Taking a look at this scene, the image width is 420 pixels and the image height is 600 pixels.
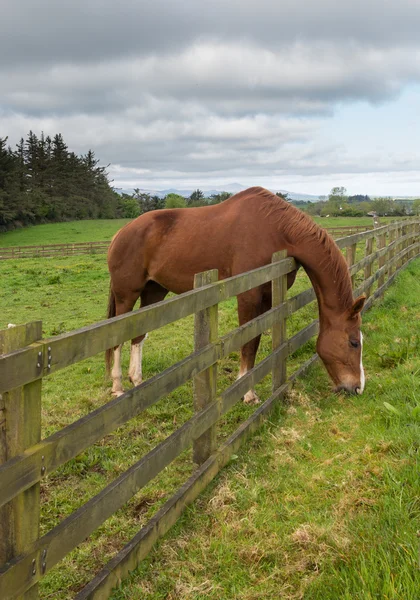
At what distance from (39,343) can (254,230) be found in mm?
3803

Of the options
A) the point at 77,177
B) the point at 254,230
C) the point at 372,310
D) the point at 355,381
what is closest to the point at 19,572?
the point at 355,381

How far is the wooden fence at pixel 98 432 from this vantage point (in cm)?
182

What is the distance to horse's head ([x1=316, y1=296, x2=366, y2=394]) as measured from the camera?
190 inches

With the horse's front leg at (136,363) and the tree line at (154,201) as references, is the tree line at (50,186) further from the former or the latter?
the horse's front leg at (136,363)

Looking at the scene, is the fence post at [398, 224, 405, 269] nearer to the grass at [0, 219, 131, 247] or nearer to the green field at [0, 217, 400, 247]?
the green field at [0, 217, 400, 247]

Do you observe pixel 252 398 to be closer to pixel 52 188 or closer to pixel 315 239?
pixel 315 239

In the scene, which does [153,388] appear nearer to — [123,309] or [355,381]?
[355,381]

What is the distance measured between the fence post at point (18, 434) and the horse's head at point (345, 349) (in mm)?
3555

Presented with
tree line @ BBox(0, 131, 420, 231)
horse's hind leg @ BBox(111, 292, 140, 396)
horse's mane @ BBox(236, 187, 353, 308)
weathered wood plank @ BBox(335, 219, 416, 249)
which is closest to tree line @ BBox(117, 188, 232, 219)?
tree line @ BBox(0, 131, 420, 231)

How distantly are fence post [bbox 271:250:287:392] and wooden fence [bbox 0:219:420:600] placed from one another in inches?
21.1

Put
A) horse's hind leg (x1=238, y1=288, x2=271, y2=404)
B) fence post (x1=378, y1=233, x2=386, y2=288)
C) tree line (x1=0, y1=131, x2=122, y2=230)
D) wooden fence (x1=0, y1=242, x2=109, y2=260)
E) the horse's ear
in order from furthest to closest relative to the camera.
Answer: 1. tree line (x1=0, y1=131, x2=122, y2=230)
2. wooden fence (x1=0, y1=242, x2=109, y2=260)
3. fence post (x1=378, y1=233, x2=386, y2=288)
4. horse's hind leg (x1=238, y1=288, x2=271, y2=404)
5. the horse's ear

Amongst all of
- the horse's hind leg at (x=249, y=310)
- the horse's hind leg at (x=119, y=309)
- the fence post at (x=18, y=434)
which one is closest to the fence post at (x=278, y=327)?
the horse's hind leg at (x=249, y=310)

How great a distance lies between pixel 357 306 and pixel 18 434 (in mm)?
3717

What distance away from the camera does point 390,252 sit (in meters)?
10.5
